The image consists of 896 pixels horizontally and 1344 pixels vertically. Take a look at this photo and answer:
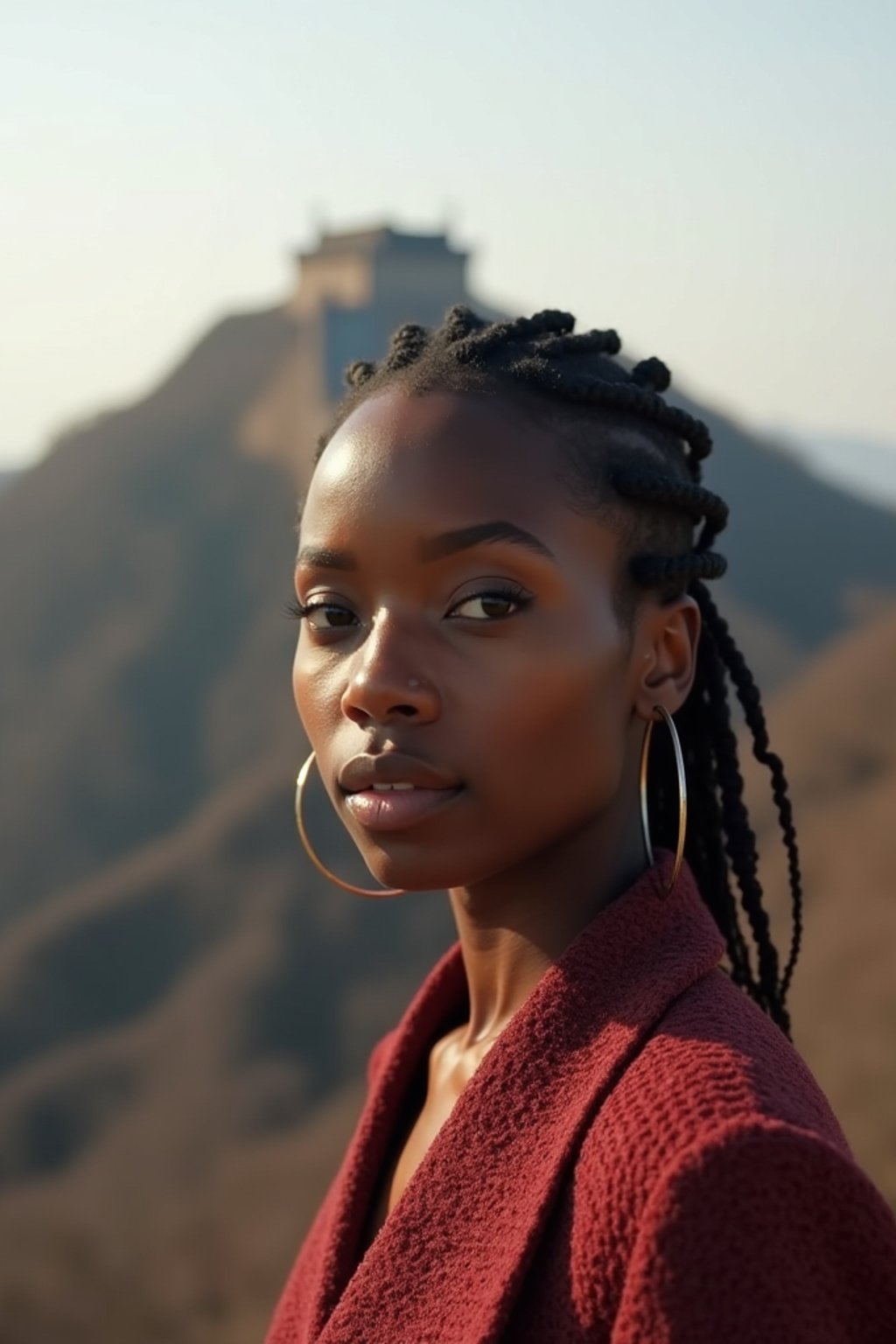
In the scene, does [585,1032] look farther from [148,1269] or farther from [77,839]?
[77,839]

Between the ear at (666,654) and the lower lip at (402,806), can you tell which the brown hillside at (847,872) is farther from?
the lower lip at (402,806)

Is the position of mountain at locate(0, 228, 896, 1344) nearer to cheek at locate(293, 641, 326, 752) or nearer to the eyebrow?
cheek at locate(293, 641, 326, 752)

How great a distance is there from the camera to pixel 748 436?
2283 inches

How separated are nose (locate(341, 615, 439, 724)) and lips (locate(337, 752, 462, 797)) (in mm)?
53

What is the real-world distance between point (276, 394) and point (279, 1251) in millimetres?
35956

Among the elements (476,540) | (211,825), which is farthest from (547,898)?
(211,825)

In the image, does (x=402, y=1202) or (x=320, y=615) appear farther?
(x=320, y=615)

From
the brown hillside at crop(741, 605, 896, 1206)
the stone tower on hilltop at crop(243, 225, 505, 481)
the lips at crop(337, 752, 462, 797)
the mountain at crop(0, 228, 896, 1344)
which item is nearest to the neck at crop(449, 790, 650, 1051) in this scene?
the lips at crop(337, 752, 462, 797)

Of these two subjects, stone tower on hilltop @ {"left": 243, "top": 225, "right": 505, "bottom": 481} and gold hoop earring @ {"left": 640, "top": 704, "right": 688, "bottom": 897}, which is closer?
gold hoop earring @ {"left": 640, "top": 704, "right": 688, "bottom": 897}

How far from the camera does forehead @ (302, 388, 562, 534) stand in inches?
89.3

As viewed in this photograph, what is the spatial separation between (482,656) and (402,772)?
0.62ft

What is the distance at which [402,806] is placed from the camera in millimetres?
2254

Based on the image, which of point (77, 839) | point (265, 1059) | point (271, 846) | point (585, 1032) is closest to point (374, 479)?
point (585, 1032)

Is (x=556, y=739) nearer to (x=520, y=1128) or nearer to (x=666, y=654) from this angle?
(x=666, y=654)
